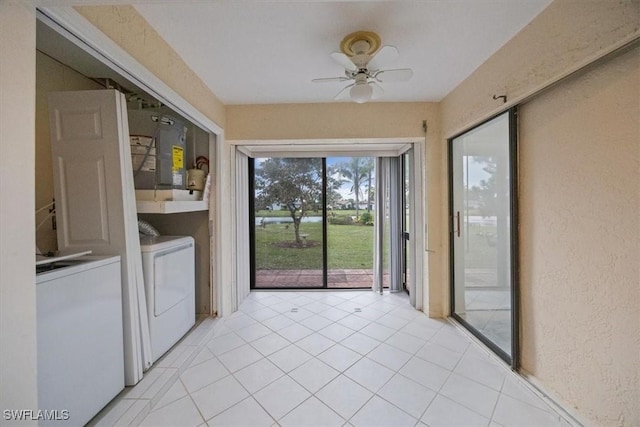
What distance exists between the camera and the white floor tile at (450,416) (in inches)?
55.3

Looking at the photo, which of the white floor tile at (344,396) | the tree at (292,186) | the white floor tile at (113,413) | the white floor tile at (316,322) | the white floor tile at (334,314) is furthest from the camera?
the tree at (292,186)

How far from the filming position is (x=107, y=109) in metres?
1.59

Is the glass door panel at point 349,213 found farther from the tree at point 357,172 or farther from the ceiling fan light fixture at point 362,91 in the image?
the ceiling fan light fixture at point 362,91

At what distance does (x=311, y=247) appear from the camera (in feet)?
12.3

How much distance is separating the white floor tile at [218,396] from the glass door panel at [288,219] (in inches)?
80.3

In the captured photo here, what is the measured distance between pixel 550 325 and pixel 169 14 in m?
3.11

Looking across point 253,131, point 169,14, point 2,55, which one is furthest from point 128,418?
point 253,131

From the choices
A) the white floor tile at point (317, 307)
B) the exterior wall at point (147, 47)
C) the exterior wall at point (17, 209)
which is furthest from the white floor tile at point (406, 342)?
the exterior wall at point (147, 47)

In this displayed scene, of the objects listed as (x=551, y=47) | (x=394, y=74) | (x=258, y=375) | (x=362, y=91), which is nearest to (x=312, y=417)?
(x=258, y=375)

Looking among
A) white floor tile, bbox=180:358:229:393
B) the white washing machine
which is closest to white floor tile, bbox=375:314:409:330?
white floor tile, bbox=180:358:229:393

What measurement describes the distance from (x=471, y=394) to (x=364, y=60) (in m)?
2.42

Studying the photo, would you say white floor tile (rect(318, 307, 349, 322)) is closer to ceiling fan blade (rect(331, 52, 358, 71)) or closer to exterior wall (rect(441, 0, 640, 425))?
exterior wall (rect(441, 0, 640, 425))

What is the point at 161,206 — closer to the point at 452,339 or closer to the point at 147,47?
the point at 147,47

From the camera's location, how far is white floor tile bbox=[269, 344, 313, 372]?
6.34ft
